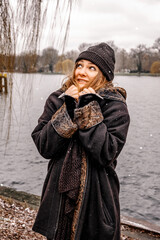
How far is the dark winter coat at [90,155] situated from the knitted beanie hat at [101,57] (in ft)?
0.62

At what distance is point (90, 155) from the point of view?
6.22 feet

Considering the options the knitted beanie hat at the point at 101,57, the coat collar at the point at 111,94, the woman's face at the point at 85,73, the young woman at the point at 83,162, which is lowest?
the young woman at the point at 83,162

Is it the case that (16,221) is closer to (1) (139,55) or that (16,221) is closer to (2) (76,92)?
(2) (76,92)

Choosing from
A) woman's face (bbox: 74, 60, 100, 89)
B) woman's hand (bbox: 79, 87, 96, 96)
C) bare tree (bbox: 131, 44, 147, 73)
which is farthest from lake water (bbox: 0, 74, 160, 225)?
bare tree (bbox: 131, 44, 147, 73)

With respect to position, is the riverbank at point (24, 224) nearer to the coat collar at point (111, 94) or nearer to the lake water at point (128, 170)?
the lake water at point (128, 170)

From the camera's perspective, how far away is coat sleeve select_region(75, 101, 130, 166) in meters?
1.76

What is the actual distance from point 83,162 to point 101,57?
2.55 feet

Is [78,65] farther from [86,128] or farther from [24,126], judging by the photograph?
[24,126]

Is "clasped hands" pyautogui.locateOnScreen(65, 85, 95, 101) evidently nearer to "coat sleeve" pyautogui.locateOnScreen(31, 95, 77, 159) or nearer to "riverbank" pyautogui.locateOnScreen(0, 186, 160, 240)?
"coat sleeve" pyautogui.locateOnScreen(31, 95, 77, 159)

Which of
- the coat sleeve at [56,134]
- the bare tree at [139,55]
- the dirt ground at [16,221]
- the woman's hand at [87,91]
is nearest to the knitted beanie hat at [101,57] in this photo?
the woman's hand at [87,91]

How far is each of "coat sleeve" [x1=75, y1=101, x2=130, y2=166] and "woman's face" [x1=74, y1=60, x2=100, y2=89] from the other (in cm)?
25

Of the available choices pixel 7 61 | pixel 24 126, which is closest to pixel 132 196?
pixel 7 61

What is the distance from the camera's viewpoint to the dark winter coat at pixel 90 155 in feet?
5.92

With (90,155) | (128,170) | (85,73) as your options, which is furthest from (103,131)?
(128,170)
